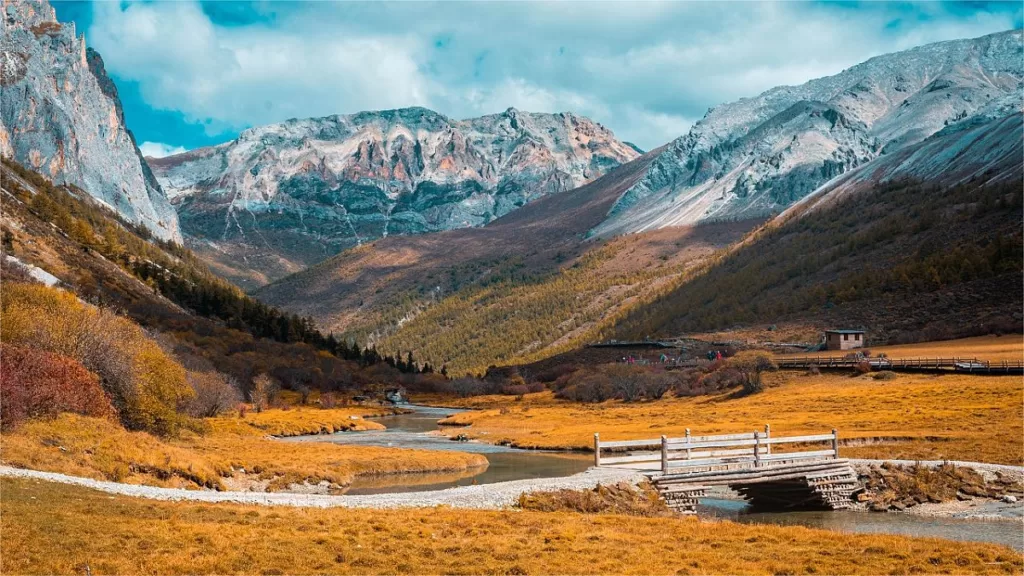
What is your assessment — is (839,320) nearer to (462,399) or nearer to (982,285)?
(982,285)

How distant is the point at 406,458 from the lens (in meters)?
62.2

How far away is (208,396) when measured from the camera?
8369cm

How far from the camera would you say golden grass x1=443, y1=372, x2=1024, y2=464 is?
52.9 m

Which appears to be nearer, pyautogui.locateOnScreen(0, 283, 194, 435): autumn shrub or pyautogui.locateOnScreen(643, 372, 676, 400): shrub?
pyautogui.locateOnScreen(0, 283, 194, 435): autumn shrub

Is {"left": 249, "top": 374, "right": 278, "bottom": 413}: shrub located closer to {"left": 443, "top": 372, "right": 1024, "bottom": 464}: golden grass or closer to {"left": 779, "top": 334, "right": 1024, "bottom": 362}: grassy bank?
{"left": 443, "top": 372, "right": 1024, "bottom": 464}: golden grass

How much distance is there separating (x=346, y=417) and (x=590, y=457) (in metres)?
50.6

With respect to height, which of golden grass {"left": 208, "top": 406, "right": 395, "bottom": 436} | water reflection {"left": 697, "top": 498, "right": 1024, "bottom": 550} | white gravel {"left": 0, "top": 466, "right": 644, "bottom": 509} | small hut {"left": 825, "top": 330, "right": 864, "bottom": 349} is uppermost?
small hut {"left": 825, "top": 330, "right": 864, "bottom": 349}

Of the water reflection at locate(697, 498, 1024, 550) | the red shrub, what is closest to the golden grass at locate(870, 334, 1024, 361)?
the water reflection at locate(697, 498, 1024, 550)

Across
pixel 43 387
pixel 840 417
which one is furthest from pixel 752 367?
pixel 43 387

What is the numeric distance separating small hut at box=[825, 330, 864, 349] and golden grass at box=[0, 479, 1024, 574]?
104179 mm

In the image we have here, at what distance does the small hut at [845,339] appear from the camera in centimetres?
12681

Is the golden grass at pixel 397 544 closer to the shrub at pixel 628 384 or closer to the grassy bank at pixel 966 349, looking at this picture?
the grassy bank at pixel 966 349

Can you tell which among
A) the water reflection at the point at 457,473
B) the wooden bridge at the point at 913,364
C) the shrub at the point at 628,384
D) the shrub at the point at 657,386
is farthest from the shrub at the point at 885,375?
the water reflection at the point at 457,473

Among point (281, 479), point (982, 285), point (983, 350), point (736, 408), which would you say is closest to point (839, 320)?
point (982, 285)
